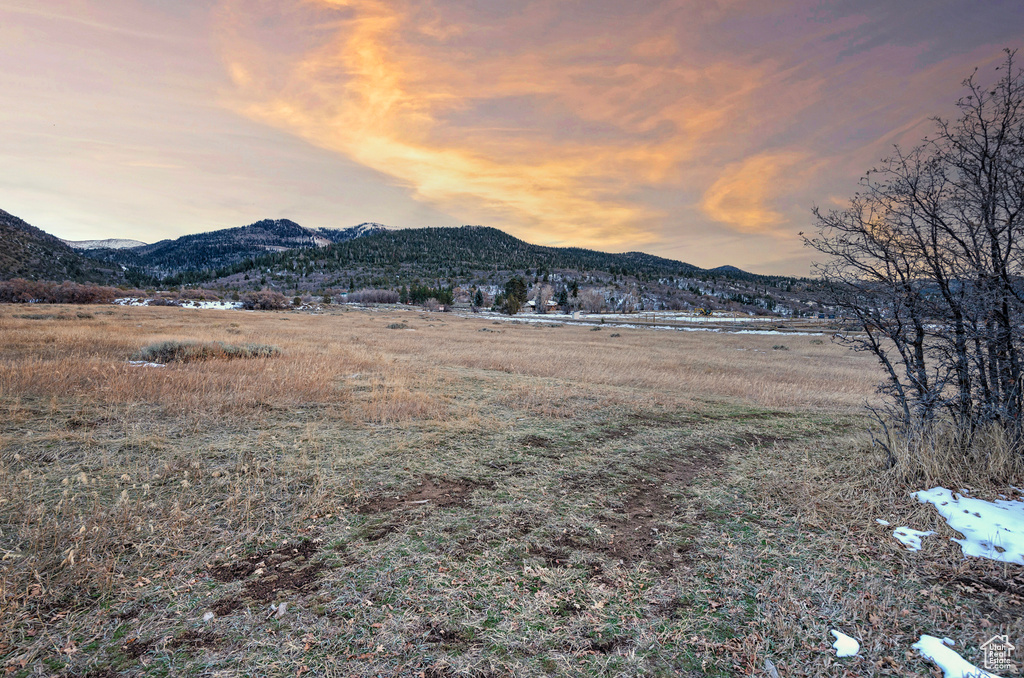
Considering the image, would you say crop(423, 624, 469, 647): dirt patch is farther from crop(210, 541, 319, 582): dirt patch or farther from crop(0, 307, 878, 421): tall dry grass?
crop(0, 307, 878, 421): tall dry grass

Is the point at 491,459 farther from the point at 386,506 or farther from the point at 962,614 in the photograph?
the point at 962,614

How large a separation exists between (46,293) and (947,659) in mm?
67502

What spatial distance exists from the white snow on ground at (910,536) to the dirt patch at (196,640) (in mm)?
6941

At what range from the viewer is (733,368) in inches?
947

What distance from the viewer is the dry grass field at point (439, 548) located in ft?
10.8

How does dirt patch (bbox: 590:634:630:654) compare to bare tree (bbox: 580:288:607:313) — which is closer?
dirt patch (bbox: 590:634:630:654)

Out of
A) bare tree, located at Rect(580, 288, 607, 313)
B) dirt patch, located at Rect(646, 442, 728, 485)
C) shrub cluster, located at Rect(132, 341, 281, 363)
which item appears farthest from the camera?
bare tree, located at Rect(580, 288, 607, 313)

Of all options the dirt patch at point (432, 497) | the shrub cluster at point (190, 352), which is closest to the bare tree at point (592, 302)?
the shrub cluster at point (190, 352)

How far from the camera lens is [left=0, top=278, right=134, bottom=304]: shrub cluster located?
42.8 metres

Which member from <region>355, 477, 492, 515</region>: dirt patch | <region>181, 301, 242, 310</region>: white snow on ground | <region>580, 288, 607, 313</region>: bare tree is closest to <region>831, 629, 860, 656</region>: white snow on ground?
<region>355, 477, 492, 515</region>: dirt patch

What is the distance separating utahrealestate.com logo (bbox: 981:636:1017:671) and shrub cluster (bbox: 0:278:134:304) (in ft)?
218

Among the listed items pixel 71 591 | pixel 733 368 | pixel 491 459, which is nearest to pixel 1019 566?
pixel 491 459

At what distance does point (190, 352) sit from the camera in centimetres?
1390

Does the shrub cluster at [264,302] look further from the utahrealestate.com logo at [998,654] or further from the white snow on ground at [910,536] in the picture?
the utahrealestate.com logo at [998,654]
